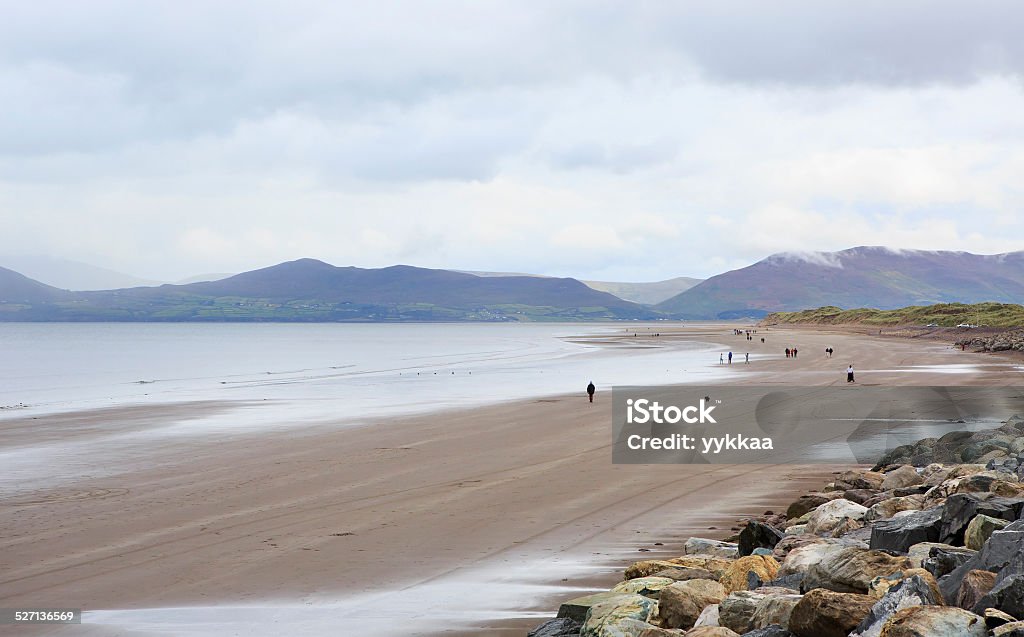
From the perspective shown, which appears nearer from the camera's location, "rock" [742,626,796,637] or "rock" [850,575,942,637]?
"rock" [850,575,942,637]

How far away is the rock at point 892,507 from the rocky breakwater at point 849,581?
0.01 metres

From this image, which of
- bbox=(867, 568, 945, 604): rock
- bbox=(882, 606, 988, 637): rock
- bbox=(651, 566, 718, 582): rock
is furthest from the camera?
bbox=(651, 566, 718, 582): rock

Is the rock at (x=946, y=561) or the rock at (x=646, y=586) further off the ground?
the rock at (x=946, y=561)

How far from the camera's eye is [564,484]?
16094 mm

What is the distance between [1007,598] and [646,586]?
3.24 meters

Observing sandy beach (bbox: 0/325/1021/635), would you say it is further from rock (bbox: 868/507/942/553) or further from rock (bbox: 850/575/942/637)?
rock (bbox: 850/575/942/637)

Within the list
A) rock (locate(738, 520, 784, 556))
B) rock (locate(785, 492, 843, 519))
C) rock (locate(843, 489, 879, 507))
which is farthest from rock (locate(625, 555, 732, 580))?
rock (locate(843, 489, 879, 507))

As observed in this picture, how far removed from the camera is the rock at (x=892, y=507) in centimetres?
1056

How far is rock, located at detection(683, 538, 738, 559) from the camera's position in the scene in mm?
10234

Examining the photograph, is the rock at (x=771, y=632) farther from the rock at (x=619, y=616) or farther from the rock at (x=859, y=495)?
the rock at (x=859, y=495)

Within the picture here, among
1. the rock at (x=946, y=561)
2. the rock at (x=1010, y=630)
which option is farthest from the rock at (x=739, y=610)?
the rock at (x=1010, y=630)

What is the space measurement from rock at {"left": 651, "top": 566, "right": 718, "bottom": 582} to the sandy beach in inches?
41.9

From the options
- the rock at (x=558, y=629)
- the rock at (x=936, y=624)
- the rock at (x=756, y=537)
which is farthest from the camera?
the rock at (x=756, y=537)

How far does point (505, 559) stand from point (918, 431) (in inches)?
531
